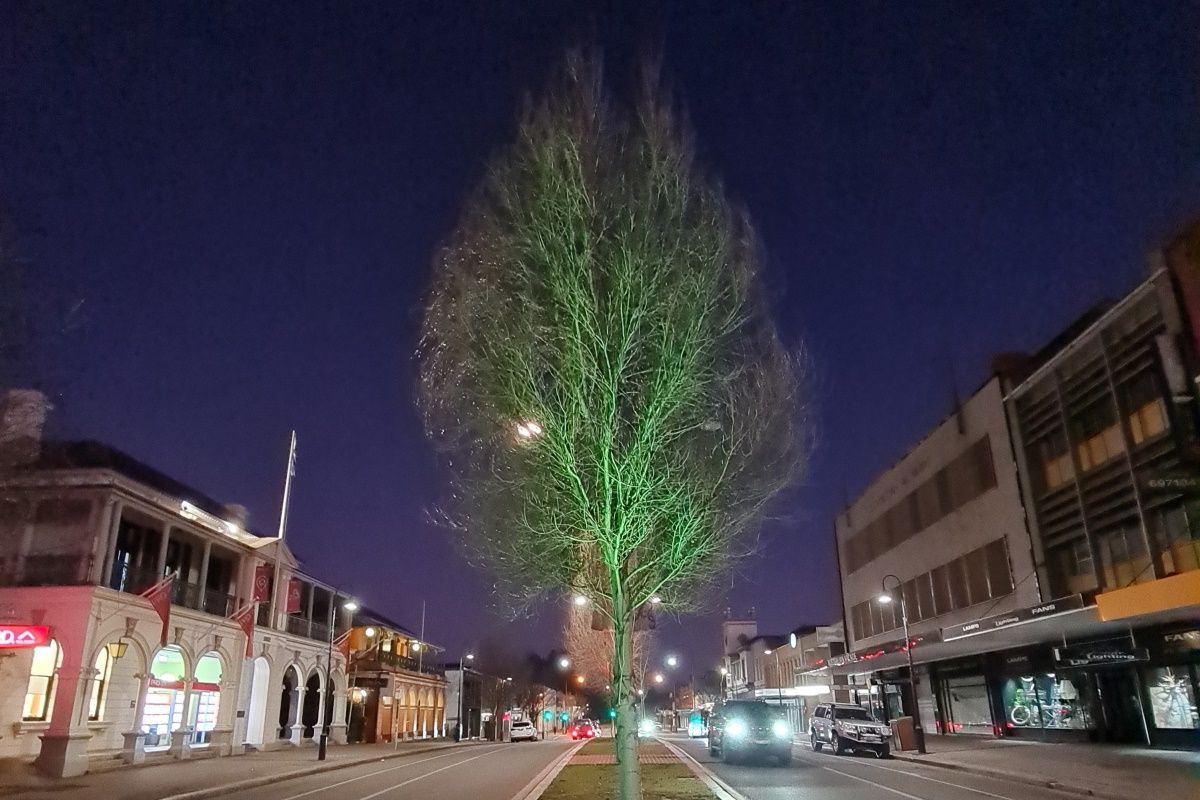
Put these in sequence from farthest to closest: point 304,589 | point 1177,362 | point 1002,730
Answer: point 304,589, point 1002,730, point 1177,362

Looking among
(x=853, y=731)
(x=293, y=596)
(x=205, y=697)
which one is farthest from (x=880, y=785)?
(x=293, y=596)

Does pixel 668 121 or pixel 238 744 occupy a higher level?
pixel 668 121

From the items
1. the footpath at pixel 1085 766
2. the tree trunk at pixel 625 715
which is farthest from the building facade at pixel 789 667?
the tree trunk at pixel 625 715

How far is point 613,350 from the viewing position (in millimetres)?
11562

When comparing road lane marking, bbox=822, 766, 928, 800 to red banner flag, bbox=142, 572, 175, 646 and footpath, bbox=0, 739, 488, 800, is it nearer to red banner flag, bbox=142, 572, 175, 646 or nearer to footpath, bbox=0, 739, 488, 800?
footpath, bbox=0, 739, 488, 800

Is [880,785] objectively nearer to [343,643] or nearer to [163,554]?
[163,554]

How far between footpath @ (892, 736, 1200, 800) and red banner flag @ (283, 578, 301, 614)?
25.6 m

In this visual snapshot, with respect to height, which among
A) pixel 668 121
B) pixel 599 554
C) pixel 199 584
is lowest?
pixel 599 554

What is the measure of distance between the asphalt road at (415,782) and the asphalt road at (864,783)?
18.2 ft

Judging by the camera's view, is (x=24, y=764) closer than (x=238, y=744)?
Yes

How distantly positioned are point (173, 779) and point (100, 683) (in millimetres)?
5686

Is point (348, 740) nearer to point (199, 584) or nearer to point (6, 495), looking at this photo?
point (199, 584)

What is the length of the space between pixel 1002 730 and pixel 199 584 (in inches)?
1242

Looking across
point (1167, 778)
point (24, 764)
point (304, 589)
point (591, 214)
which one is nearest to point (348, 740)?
point (304, 589)
